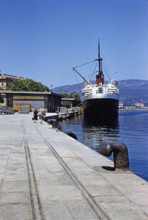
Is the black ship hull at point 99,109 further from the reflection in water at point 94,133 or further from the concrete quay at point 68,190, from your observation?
the concrete quay at point 68,190

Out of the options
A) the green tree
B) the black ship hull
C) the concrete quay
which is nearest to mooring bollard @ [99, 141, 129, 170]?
the concrete quay

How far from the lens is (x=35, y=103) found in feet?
330

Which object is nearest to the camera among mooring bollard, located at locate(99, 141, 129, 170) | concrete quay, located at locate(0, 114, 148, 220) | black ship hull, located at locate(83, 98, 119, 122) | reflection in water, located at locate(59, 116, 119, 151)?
concrete quay, located at locate(0, 114, 148, 220)

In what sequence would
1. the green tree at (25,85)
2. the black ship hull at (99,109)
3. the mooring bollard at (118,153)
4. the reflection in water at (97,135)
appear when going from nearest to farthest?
the mooring bollard at (118,153), the reflection in water at (97,135), the black ship hull at (99,109), the green tree at (25,85)

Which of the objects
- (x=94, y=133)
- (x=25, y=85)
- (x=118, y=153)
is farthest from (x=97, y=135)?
(x=25, y=85)

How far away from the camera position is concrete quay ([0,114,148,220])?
6.95m

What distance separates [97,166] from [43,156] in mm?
3065

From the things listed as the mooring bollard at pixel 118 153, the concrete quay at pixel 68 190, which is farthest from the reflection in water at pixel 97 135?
the mooring bollard at pixel 118 153

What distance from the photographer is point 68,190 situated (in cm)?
870

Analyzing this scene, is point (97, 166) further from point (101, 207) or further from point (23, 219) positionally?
point (23, 219)

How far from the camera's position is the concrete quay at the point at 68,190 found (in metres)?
6.95

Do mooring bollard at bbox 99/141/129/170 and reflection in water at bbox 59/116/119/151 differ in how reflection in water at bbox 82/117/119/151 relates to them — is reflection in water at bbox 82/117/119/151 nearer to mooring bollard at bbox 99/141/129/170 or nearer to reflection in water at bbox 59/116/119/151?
reflection in water at bbox 59/116/119/151

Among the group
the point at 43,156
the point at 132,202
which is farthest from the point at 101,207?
the point at 43,156

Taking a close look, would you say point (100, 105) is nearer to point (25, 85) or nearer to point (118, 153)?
point (25, 85)
